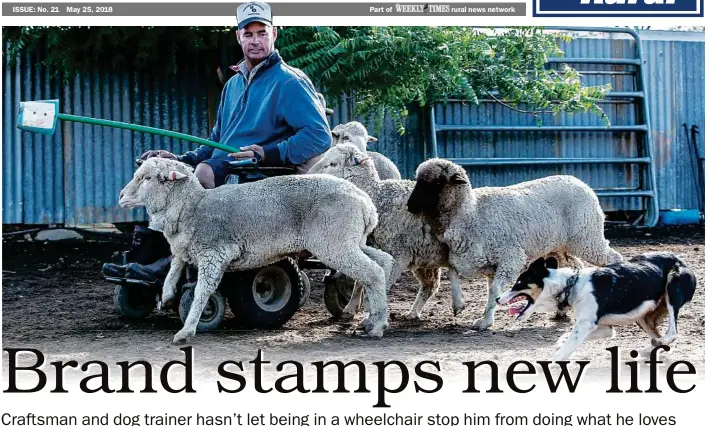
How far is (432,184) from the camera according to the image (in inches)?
276

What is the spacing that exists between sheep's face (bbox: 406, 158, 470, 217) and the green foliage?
3.02 m

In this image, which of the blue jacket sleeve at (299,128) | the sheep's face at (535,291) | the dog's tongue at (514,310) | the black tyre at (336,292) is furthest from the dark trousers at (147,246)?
the sheep's face at (535,291)

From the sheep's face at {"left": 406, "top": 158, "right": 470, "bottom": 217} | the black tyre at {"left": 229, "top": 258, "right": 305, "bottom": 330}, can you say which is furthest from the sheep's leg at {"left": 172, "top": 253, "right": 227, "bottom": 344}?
the sheep's face at {"left": 406, "top": 158, "right": 470, "bottom": 217}

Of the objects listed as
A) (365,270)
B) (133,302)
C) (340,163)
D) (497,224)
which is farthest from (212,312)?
(497,224)

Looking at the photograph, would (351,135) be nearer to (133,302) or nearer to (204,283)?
(133,302)

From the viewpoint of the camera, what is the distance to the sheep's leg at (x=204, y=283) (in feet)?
20.5

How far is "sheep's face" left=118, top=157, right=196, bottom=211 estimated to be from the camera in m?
6.49

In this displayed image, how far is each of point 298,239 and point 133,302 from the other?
4.89 ft

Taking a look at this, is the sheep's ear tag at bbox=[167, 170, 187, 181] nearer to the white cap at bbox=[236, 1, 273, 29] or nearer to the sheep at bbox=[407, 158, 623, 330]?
the white cap at bbox=[236, 1, 273, 29]

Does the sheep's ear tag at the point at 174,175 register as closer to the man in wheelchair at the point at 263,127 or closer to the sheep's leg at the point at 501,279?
the man in wheelchair at the point at 263,127

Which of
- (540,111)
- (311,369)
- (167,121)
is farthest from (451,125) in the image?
(311,369)

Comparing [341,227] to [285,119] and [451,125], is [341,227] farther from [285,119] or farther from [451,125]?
[451,125]

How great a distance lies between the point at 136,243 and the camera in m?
6.86

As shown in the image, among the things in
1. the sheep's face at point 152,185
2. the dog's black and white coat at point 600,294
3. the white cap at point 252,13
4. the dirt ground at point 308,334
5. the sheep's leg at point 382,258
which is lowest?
the dirt ground at point 308,334
